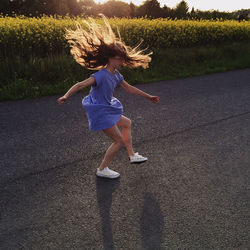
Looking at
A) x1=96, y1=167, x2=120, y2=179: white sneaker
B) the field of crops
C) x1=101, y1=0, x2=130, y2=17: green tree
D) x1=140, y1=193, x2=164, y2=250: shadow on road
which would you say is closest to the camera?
x1=140, y1=193, x2=164, y2=250: shadow on road

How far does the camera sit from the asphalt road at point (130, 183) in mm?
2586

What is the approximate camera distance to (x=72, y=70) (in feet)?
29.5

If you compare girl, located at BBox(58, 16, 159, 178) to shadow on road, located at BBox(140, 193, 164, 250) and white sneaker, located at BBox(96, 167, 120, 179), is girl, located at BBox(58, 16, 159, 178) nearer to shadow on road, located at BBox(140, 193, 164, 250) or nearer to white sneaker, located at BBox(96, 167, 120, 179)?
white sneaker, located at BBox(96, 167, 120, 179)

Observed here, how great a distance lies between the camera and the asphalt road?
8.48ft

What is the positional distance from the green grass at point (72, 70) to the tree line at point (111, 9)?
796 inches

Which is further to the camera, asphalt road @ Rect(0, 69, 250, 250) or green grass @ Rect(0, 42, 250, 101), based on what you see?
green grass @ Rect(0, 42, 250, 101)

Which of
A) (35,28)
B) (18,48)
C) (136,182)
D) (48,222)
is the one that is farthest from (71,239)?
(35,28)

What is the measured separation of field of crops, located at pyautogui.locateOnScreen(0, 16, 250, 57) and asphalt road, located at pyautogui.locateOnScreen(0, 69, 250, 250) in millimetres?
3890

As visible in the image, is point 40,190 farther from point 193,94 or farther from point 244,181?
point 193,94

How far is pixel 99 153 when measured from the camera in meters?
4.30

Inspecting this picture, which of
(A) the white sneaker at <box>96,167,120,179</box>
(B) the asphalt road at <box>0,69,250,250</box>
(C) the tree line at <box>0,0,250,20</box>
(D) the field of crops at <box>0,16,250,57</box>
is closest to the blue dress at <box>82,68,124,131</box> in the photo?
(A) the white sneaker at <box>96,167,120,179</box>

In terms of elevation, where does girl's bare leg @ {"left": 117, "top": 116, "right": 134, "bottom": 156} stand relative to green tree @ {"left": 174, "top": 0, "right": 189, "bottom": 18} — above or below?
below

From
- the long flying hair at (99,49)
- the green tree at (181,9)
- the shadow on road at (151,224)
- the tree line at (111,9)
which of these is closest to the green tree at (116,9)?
the tree line at (111,9)

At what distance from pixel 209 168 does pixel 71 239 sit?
211cm
